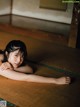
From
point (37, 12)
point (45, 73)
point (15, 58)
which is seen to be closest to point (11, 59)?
point (15, 58)

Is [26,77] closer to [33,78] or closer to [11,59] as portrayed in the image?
[33,78]

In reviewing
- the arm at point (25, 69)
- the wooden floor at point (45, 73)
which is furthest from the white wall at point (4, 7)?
the arm at point (25, 69)

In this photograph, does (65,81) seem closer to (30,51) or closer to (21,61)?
(21,61)

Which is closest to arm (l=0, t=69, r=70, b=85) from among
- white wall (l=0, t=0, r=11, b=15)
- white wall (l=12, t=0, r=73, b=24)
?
white wall (l=12, t=0, r=73, b=24)

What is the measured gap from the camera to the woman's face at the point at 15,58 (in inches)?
71.4

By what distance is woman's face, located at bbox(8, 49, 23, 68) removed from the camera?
1.81 m

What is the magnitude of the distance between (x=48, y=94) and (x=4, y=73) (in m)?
0.45

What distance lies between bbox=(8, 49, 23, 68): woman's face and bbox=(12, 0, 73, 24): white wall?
105 inches

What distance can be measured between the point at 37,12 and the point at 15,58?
2943mm

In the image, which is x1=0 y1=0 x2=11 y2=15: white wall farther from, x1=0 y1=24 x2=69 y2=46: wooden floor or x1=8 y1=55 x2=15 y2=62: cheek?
x1=8 y1=55 x2=15 y2=62: cheek

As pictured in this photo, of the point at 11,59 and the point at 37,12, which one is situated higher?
the point at 37,12

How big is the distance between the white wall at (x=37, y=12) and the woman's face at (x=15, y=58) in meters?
2.66

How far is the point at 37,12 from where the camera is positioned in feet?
15.1

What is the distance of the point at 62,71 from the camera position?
2123mm
